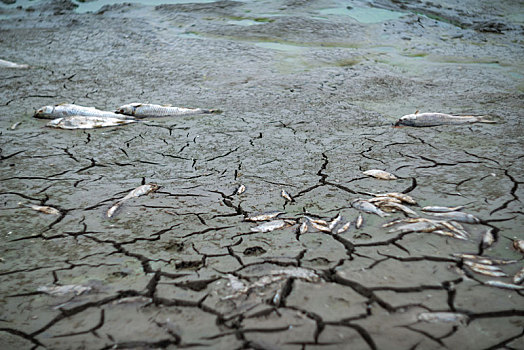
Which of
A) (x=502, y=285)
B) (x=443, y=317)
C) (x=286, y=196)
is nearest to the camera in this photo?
(x=443, y=317)

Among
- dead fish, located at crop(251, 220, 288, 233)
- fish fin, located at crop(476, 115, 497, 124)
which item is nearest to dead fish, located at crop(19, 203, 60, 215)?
dead fish, located at crop(251, 220, 288, 233)

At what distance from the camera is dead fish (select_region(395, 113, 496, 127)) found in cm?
455

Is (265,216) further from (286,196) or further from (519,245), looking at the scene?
(519,245)

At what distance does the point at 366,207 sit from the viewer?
2967 mm

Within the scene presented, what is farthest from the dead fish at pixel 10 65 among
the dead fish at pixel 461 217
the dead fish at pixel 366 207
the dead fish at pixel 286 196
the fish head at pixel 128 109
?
the dead fish at pixel 461 217

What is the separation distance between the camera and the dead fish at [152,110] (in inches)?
A: 192

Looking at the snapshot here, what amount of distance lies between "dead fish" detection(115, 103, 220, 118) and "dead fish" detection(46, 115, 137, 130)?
0.80 feet

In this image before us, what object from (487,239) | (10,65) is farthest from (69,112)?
(487,239)

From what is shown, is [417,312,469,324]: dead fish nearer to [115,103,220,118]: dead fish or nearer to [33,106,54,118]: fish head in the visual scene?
[115,103,220,118]: dead fish

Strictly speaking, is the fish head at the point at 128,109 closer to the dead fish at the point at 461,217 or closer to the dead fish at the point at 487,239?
the dead fish at the point at 461,217

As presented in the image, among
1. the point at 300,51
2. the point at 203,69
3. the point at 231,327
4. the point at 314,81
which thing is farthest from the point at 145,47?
the point at 231,327

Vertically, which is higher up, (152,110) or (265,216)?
(152,110)

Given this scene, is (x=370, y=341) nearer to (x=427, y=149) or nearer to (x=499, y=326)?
(x=499, y=326)

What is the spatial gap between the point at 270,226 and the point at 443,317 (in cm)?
114
